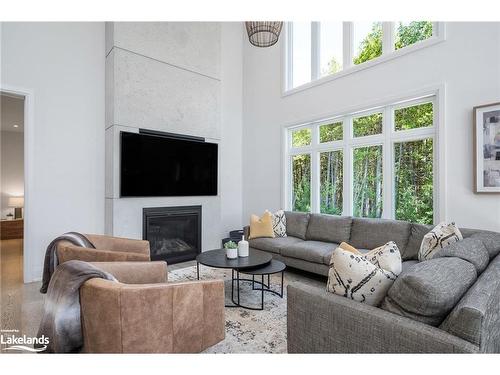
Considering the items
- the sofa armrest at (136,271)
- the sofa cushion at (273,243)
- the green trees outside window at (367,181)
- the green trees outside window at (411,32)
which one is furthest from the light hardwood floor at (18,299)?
the green trees outside window at (411,32)

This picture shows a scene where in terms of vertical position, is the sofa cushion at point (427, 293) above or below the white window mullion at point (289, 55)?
below

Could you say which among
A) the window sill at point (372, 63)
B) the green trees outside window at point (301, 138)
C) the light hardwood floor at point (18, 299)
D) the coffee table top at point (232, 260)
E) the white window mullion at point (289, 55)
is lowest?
the light hardwood floor at point (18, 299)

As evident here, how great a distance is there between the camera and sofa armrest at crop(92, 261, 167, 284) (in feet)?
6.81

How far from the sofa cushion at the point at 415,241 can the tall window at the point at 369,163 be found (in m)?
0.52

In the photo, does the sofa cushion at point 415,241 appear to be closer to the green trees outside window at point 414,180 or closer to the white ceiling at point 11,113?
the green trees outside window at point 414,180

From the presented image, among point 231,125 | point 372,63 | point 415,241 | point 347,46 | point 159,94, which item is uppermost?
point 347,46

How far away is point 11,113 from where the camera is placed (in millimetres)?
5949

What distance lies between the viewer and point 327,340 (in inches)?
58.6

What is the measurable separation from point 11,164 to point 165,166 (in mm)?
5750

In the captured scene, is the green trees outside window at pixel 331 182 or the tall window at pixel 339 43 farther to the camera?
the green trees outside window at pixel 331 182

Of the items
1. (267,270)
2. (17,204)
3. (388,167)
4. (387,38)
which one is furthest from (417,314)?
(17,204)

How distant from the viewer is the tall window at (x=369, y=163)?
3664 mm

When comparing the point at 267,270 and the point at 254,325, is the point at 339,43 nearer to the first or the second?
the point at 267,270
